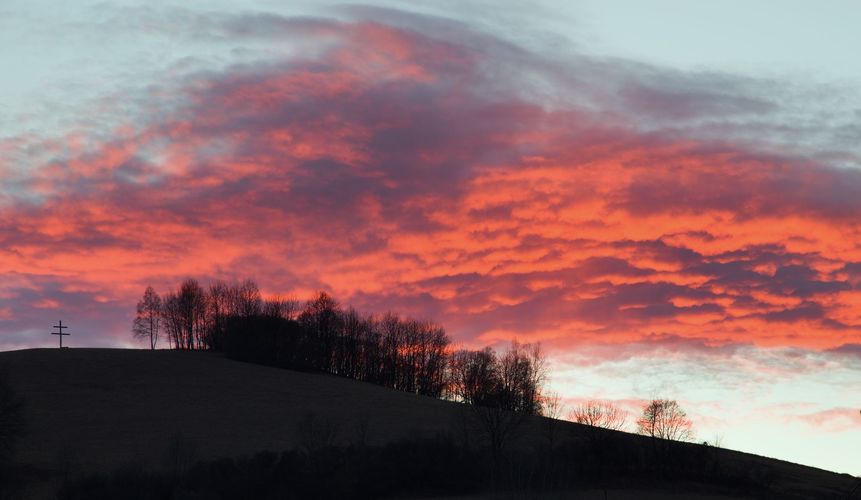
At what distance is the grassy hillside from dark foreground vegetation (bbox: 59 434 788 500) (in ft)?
15.2

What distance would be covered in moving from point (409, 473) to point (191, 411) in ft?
117

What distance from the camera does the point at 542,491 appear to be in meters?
47.2

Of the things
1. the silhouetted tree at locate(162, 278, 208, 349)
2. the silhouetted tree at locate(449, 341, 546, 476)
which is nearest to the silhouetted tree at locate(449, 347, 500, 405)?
the silhouetted tree at locate(449, 341, 546, 476)

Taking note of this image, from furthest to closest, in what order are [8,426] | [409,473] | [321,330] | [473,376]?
[321,330]
[473,376]
[409,473]
[8,426]

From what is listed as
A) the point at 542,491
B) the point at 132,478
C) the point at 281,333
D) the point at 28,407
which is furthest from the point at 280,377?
the point at 542,491

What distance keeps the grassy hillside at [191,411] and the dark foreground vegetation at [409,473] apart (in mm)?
4637

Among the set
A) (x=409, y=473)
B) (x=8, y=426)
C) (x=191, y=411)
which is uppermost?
(x=191, y=411)

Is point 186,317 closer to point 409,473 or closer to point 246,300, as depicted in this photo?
point 246,300

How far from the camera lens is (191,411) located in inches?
3967

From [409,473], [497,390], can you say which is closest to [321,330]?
[497,390]

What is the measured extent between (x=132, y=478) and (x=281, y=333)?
86.7 m

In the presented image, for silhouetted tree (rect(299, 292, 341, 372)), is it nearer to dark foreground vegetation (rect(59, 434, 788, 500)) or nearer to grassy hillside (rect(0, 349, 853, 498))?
grassy hillside (rect(0, 349, 853, 498))

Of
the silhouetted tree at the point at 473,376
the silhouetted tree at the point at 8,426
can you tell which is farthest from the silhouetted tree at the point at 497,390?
the silhouetted tree at the point at 8,426

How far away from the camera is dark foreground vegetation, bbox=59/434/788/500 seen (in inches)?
2640
